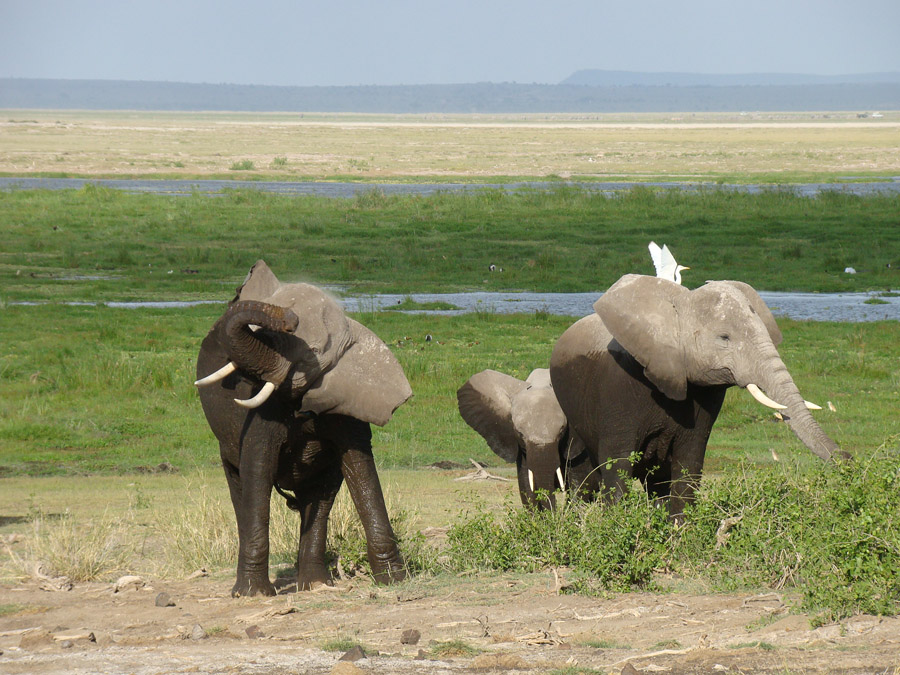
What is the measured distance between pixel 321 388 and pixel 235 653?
165 cm

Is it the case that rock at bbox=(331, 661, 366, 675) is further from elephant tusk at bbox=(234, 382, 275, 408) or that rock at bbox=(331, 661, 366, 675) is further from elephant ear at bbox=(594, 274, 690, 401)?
elephant ear at bbox=(594, 274, 690, 401)

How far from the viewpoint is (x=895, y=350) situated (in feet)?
→ 66.4

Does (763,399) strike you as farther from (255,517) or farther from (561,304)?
(561,304)

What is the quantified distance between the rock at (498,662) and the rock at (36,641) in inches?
91.3

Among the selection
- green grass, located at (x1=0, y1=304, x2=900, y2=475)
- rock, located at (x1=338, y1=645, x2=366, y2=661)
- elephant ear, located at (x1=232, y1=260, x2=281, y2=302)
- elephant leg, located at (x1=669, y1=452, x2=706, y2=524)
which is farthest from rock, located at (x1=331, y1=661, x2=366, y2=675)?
green grass, located at (x1=0, y1=304, x2=900, y2=475)

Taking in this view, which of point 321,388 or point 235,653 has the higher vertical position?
point 321,388

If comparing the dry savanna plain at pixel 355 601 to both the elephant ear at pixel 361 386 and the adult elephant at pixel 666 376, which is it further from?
the elephant ear at pixel 361 386

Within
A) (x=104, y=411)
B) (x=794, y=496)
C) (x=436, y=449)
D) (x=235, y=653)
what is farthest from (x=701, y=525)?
(x=104, y=411)

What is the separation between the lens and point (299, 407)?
7410mm

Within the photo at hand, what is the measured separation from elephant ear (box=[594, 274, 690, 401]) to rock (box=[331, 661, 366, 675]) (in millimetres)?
3008

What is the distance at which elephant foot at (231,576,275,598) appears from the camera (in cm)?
776

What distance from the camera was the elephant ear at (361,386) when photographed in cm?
727

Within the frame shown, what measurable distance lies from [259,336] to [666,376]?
2494 millimetres

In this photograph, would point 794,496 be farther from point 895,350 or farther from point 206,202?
point 206,202
